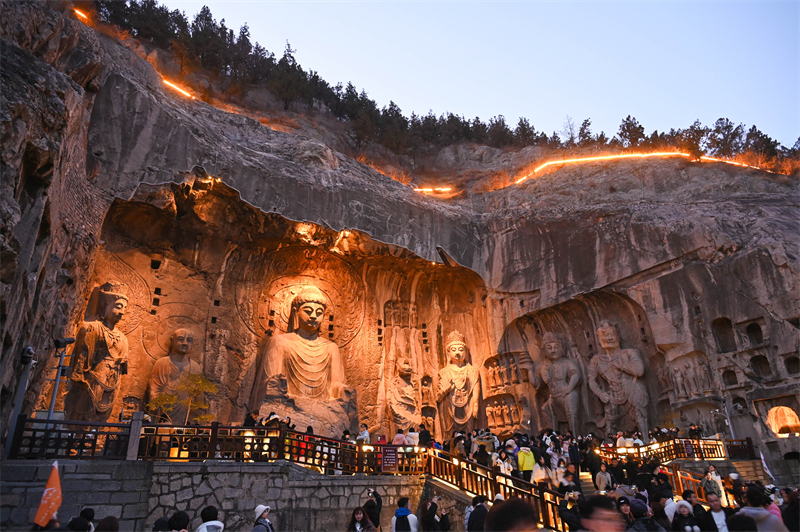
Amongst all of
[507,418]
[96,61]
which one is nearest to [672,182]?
[507,418]

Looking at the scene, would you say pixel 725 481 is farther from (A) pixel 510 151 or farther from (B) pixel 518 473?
(A) pixel 510 151

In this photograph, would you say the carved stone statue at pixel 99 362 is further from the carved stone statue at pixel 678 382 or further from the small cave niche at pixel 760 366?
the small cave niche at pixel 760 366

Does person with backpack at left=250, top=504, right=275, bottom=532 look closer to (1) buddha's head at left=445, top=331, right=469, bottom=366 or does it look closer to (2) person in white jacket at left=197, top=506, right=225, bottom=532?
(2) person in white jacket at left=197, top=506, right=225, bottom=532

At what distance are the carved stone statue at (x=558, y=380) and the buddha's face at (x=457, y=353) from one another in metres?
2.19

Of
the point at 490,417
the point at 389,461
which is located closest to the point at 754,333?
the point at 490,417

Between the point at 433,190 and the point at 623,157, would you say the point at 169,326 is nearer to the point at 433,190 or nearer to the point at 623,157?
the point at 433,190

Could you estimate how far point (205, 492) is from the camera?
854 centimetres

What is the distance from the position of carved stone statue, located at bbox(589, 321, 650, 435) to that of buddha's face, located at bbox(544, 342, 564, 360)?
3.14 feet

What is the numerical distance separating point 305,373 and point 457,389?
180 inches

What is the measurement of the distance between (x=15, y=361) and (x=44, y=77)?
4.11 m

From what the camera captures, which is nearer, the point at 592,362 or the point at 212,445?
the point at 212,445

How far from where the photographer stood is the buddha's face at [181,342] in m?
14.7

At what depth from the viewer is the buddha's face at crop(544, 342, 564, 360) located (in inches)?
655

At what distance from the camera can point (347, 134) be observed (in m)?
27.4
